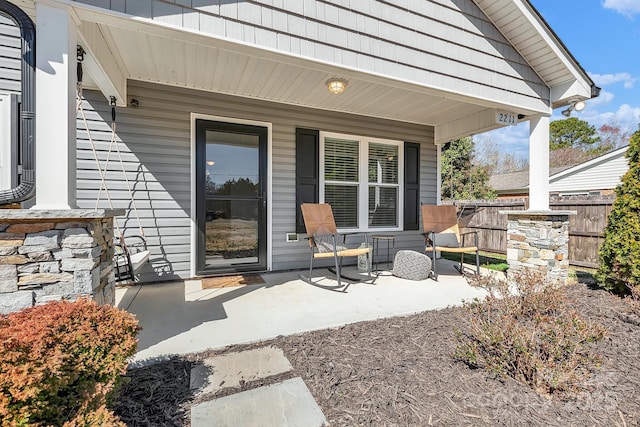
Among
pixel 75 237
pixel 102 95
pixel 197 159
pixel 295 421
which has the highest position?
pixel 102 95

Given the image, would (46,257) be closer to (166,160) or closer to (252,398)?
(252,398)

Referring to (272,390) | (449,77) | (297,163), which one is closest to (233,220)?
(297,163)

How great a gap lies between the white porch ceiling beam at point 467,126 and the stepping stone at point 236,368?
14.6 ft

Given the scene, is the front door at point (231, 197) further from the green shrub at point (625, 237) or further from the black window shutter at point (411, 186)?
the green shrub at point (625, 237)

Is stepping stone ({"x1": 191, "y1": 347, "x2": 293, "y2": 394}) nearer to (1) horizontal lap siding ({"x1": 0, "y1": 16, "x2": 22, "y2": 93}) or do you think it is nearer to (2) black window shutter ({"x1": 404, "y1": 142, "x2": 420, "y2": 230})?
(1) horizontal lap siding ({"x1": 0, "y1": 16, "x2": 22, "y2": 93})

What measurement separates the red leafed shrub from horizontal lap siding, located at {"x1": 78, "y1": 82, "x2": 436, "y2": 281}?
8.51 feet

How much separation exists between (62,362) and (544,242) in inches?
192

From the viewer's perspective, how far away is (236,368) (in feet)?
6.31

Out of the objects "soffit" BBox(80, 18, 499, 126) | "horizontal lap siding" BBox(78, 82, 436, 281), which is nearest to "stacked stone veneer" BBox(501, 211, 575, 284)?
"soffit" BBox(80, 18, 499, 126)

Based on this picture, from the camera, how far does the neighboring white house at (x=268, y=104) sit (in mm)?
2236

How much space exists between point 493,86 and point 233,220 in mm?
3854

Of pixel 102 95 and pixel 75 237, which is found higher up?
pixel 102 95

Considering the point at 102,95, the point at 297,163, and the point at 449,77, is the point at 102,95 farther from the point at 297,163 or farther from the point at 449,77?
the point at 449,77

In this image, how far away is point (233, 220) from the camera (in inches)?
171
